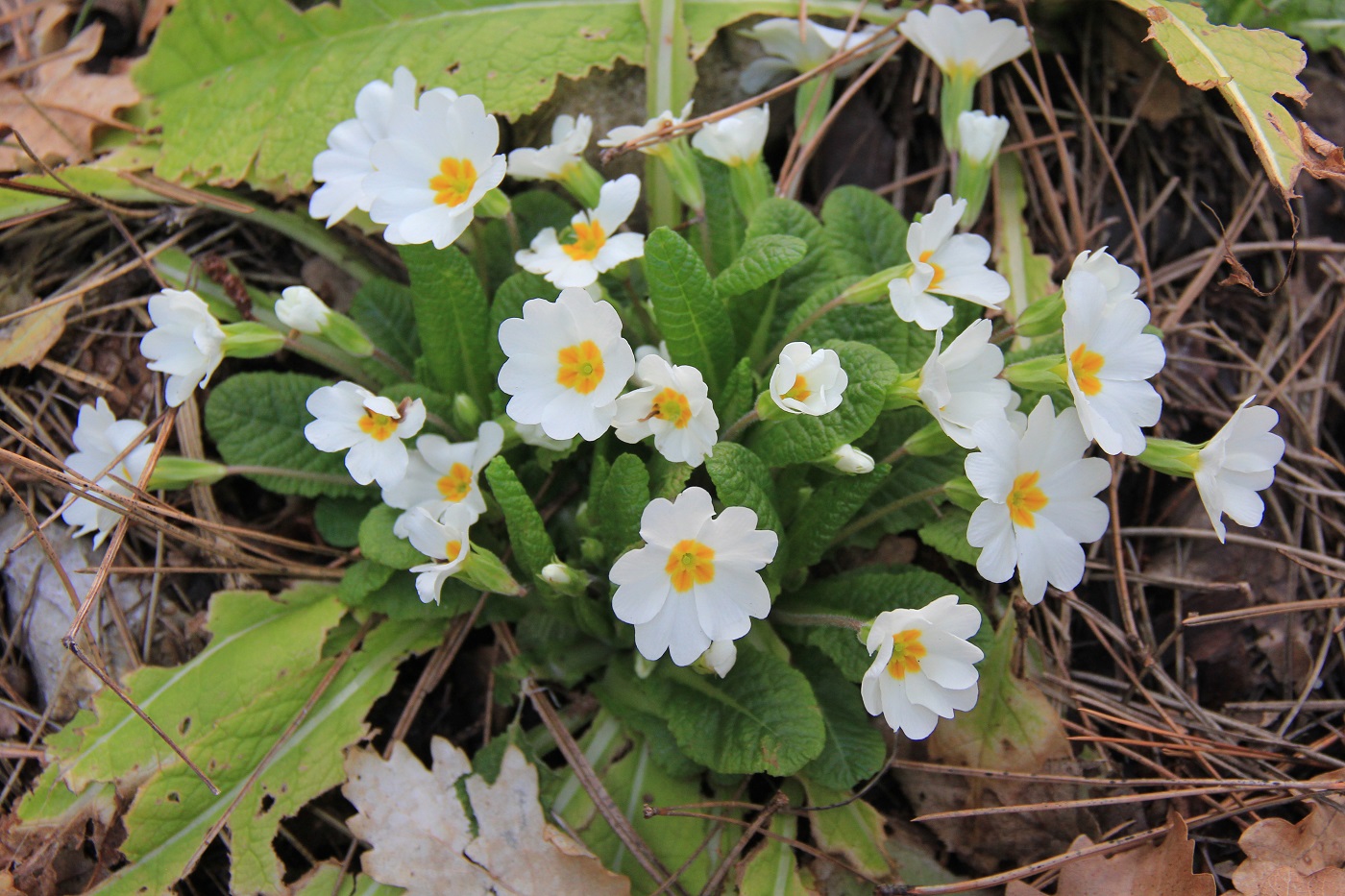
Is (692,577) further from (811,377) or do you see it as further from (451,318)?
(451,318)

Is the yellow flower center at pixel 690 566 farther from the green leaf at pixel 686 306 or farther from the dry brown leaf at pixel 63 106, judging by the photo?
the dry brown leaf at pixel 63 106

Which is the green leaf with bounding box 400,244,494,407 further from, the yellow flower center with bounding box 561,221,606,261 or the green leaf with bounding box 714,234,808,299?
the green leaf with bounding box 714,234,808,299

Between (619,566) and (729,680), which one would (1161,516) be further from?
(619,566)

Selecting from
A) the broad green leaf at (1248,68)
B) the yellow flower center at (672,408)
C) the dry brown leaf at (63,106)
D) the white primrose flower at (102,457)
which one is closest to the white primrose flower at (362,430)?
the yellow flower center at (672,408)

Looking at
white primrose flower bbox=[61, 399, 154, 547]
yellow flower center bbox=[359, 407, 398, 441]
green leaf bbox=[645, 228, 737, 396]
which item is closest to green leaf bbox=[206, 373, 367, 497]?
white primrose flower bbox=[61, 399, 154, 547]

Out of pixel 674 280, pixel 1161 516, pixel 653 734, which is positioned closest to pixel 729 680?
pixel 653 734

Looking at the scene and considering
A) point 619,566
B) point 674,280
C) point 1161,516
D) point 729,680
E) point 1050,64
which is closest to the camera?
point 619,566
